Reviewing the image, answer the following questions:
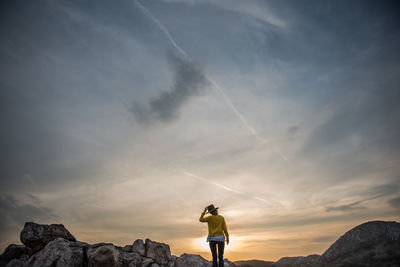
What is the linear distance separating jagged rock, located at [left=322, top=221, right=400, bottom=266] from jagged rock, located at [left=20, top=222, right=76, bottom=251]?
2137cm

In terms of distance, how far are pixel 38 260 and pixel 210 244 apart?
1202cm

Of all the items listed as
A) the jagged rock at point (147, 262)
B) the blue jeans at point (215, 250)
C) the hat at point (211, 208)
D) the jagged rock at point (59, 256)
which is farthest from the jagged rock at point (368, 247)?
the jagged rock at point (59, 256)

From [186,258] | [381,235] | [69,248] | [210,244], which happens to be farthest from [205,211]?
[381,235]

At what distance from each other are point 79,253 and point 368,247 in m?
19.7

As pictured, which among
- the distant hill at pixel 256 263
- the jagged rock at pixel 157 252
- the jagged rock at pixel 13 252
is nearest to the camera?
the jagged rock at pixel 157 252

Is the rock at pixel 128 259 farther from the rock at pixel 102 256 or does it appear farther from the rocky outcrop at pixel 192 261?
the rocky outcrop at pixel 192 261

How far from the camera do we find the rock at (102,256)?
17.2 m

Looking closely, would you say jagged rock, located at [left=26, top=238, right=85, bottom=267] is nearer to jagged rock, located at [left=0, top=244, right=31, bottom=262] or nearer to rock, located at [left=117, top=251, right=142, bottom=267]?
rock, located at [left=117, top=251, right=142, bottom=267]

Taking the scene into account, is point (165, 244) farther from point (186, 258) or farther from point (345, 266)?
point (345, 266)

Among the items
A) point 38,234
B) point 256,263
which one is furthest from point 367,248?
point 38,234

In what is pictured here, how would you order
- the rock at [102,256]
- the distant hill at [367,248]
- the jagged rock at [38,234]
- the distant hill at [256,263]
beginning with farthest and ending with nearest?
1. the distant hill at [256,263]
2. the jagged rock at [38,234]
3. the rock at [102,256]
4. the distant hill at [367,248]

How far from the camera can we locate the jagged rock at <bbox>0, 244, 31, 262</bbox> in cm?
2180

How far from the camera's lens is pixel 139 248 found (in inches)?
797

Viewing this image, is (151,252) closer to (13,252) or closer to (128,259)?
(128,259)
